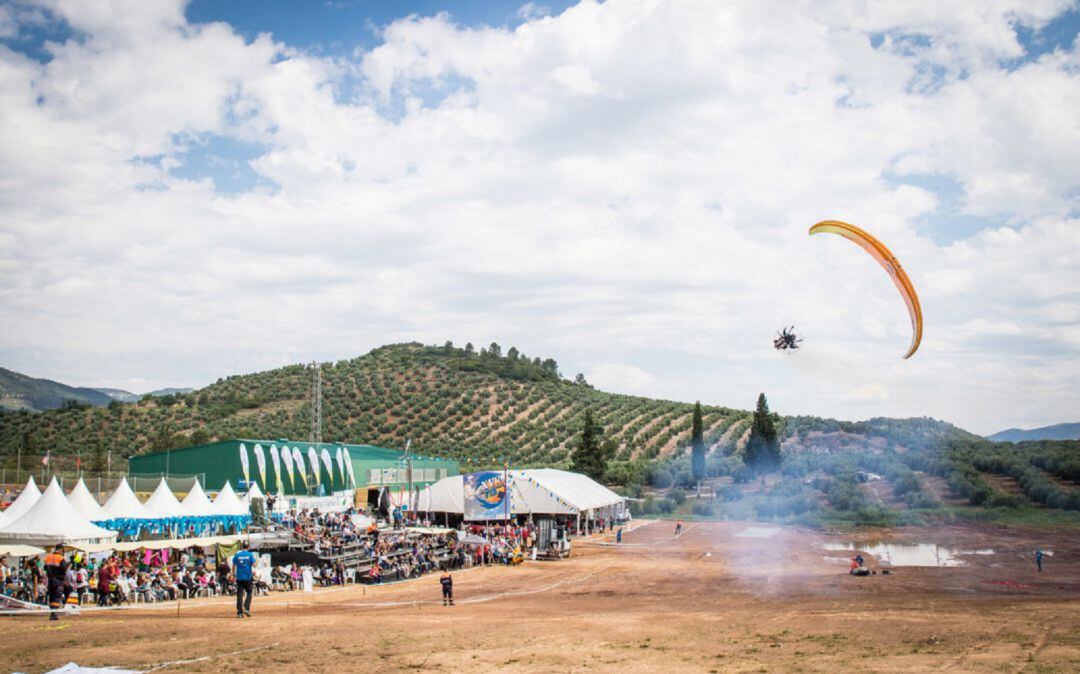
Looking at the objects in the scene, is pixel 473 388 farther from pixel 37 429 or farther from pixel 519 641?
pixel 519 641

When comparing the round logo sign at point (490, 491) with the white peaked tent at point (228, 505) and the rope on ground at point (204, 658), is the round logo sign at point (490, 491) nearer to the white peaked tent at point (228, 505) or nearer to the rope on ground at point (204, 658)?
the white peaked tent at point (228, 505)

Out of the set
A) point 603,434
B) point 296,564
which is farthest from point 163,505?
point 603,434

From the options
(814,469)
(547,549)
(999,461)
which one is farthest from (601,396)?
(547,549)

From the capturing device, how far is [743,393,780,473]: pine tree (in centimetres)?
7288

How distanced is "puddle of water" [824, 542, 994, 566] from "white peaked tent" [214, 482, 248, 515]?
1125 inches

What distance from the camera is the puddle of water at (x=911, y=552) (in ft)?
122

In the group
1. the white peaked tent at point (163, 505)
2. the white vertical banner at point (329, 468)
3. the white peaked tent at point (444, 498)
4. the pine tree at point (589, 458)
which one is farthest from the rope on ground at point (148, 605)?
the pine tree at point (589, 458)

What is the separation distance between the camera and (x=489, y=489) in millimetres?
49750

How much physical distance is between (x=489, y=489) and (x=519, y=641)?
3213 centimetres

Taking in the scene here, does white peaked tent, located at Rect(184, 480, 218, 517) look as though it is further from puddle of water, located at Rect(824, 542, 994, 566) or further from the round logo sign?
puddle of water, located at Rect(824, 542, 994, 566)

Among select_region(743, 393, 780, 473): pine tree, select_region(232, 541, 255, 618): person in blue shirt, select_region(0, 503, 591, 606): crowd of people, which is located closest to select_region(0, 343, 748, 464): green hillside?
select_region(743, 393, 780, 473): pine tree

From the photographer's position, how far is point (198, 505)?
115 feet

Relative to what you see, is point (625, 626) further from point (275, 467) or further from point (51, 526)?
point (275, 467)

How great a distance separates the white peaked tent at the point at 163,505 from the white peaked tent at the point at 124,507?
0.95ft
